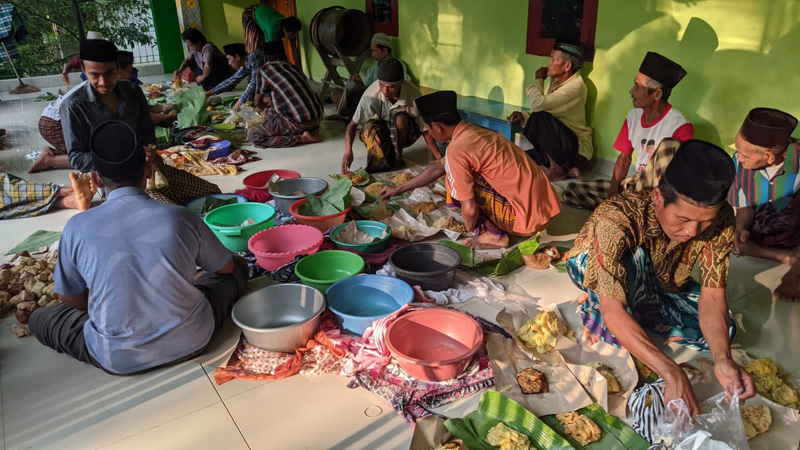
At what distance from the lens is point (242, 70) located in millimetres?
7621

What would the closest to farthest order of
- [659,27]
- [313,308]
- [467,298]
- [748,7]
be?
[313,308] < [467,298] < [748,7] < [659,27]

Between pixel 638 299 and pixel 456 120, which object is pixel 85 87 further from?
pixel 638 299

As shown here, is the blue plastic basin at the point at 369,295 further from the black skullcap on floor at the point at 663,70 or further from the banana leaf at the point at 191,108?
the banana leaf at the point at 191,108

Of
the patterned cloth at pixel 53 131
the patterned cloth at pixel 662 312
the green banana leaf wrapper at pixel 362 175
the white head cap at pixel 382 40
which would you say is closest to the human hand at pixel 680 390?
the patterned cloth at pixel 662 312

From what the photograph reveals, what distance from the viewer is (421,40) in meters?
6.66

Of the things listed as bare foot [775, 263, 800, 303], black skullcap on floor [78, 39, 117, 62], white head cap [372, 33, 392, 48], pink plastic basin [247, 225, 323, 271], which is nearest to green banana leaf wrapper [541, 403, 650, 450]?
bare foot [775, 263, 800, 303]

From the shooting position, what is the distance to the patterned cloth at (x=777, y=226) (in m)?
3.33

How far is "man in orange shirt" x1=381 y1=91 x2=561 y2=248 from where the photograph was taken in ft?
11.3

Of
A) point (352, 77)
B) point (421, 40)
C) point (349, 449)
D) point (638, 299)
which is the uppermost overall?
point (421, 40)

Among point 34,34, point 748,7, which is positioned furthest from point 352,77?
point 34,34

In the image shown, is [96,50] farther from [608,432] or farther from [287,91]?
[608,432]

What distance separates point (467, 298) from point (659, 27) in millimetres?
2733

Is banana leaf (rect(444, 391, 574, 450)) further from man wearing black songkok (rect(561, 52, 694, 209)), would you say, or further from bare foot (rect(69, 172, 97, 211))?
bare foot (rect(69, 172, 97, 211))

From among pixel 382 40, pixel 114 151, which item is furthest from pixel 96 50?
pixel 382 40
